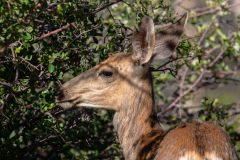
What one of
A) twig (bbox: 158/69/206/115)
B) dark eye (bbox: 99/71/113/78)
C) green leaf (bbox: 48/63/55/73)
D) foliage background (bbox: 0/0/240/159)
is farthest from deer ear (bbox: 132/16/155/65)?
twig (bbox: 158/69/206/115)

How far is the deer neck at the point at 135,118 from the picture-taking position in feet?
22.5

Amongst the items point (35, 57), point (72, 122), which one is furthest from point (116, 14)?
point (35, 57)

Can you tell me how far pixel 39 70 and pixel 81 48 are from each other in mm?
544

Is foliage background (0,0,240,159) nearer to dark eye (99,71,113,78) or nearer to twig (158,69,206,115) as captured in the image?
twig (158,69,206,115)

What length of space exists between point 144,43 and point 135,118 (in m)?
0.77

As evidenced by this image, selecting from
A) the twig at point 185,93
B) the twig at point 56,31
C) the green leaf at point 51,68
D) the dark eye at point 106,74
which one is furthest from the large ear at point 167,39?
the twig at point 185,93

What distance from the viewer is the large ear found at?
719 centimetres

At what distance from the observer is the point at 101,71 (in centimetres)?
700

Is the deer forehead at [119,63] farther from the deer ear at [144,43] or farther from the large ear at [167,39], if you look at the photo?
the large ear at [167,39]

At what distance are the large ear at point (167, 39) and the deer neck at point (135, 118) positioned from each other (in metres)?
0.39

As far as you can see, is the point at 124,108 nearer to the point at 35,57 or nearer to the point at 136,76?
the point at 136,76

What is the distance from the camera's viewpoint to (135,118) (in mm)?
6934

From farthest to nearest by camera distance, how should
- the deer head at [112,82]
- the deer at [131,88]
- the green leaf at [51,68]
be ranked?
the deer head at [112,82] < the deer at [131,88] < the green leaf at [51,68]

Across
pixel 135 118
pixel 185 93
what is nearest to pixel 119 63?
pixel 135 118
